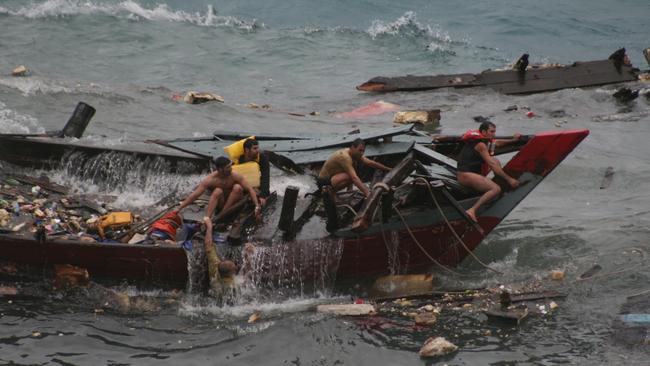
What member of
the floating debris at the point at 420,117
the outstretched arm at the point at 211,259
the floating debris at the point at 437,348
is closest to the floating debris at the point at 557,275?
the floating debris at the point at 437,348

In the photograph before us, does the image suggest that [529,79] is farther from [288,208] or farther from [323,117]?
[288,208]

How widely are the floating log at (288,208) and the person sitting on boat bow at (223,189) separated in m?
0.53

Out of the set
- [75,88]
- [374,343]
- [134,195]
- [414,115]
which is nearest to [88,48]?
[75,88]

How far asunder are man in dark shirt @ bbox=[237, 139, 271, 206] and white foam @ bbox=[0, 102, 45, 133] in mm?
7318

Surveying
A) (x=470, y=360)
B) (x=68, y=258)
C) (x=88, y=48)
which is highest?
(x=88, y=48)

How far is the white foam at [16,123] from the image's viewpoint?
16.3 meters

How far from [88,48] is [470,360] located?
21.9 m

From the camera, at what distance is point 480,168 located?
1066 centimetres

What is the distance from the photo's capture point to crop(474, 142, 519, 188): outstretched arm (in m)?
10.4

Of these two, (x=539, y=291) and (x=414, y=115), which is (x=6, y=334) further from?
(x=414, y=115)

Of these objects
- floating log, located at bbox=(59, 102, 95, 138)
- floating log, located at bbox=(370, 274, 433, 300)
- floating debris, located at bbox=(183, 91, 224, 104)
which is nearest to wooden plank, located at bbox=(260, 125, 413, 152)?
floating log, located at bbox=(370, 274, 433, 300)

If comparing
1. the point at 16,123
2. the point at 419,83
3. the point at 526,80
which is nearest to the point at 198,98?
the point at 16,123

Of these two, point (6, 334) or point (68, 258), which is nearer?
point (6, 334)

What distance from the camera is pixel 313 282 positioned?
10.5m
